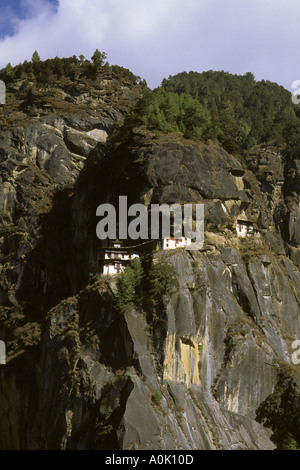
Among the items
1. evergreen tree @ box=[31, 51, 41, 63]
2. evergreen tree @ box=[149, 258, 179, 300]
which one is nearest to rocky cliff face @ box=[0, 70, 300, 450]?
evergreen tree @ box=[149, 258, 179, 300]

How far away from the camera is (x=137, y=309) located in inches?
2303

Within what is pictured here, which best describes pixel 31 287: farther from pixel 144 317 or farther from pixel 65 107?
pixel 65 107

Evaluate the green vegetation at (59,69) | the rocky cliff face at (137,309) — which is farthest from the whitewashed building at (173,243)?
the green vegetation at (59,69)

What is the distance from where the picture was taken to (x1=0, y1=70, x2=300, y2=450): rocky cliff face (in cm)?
5491

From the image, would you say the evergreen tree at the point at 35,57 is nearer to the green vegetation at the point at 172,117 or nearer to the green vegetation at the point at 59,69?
the green vegetation at the point at 59,69

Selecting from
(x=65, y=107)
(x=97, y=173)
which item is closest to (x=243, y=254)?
(x=97, y=173)

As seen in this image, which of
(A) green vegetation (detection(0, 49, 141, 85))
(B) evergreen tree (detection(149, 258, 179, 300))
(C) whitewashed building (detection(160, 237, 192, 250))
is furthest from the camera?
(A) green vegetation (detection(0, 49, 141, 85))

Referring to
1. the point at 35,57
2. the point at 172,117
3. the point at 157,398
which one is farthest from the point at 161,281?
the point at 35,57

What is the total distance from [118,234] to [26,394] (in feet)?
68.6

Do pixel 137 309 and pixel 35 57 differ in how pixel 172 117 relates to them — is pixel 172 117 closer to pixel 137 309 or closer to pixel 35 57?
pixel 137 309

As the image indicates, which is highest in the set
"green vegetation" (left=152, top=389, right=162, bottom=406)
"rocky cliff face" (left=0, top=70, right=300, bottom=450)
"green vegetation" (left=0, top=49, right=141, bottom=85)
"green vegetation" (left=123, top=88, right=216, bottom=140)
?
"green vegetation" (left=0, top=49, right=141, bottom=85)

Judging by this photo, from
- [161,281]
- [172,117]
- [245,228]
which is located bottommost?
[161,281]

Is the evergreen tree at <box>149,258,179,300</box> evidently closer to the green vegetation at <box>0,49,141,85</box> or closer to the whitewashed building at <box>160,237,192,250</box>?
the whitewashed building at <box>160,237,192,250</box>

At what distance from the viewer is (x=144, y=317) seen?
5812 cm
